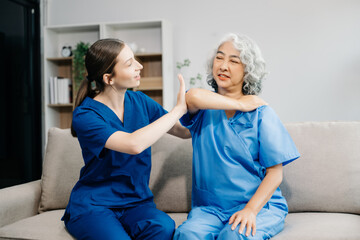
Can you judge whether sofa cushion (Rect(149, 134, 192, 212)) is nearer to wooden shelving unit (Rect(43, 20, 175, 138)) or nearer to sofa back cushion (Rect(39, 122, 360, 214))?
sofa back cushion (Rect(39, 122, 360, 214))

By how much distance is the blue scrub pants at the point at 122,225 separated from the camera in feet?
4.19

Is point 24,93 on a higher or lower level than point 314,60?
lower

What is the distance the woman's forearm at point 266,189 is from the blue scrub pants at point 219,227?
5 centimetres

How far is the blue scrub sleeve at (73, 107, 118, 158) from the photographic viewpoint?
1.33 meters

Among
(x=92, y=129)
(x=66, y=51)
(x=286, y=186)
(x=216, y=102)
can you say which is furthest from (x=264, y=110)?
(x=66, y=51)

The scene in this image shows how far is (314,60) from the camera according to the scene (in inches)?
157

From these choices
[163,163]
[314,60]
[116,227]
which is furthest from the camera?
[314,60]

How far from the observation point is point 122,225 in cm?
138

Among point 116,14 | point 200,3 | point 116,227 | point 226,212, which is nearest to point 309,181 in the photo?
point 226,212

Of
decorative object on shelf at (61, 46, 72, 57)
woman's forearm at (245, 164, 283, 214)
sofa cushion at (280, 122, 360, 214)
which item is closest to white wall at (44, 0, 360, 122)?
decorative object on shelf at (61, 46, 72, 57)

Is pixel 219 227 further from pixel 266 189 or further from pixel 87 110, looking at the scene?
pixel 87 110

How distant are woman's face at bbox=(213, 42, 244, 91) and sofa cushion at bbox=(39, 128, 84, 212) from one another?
797mm

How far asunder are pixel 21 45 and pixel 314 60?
331 cm

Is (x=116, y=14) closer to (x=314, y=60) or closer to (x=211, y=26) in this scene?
(x=211, y=26)
